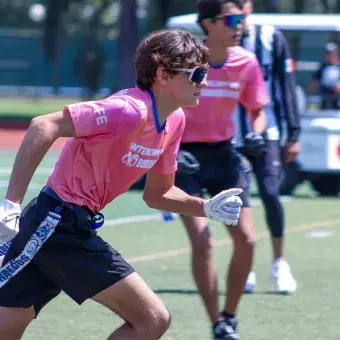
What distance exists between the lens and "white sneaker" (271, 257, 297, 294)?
29.2 feet

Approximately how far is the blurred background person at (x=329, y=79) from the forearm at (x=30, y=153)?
37.9ft

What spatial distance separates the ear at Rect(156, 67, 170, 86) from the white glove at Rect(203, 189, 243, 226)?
54cm

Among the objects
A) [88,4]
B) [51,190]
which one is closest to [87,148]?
[51,190]

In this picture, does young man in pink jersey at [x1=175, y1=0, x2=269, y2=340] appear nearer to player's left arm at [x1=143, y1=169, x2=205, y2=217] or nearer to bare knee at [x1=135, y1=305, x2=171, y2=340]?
player's left arm at [x1=143, y1=169, x2=205, y2=217]

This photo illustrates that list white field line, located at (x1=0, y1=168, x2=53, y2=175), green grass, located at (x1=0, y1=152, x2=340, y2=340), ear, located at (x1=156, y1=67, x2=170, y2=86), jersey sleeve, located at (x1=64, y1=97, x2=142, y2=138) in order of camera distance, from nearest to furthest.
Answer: jersey sleeve, located at (x1=64, y1=97, x2=142, y2=138), ear, located at (x1=156, y1=67, x2=170, y2=86), green grass, located at (x1=0, y1=152, x2=340, y2=340), white field line, located at (x1=0, y1=168, x2=53, y2=175)

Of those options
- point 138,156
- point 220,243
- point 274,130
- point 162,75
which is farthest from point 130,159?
point 220,243

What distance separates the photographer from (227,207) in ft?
17.3

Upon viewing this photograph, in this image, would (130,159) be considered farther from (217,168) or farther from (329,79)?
(329,79)

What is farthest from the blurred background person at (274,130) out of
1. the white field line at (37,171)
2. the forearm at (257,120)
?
the white field line at (37,171)

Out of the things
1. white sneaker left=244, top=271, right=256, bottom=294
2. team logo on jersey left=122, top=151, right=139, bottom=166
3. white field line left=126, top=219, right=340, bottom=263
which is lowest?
white field line left=126, top=219, right=340, bottom=263

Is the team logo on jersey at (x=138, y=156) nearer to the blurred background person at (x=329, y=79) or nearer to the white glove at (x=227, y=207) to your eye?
the white glove at (x=227, y=207)

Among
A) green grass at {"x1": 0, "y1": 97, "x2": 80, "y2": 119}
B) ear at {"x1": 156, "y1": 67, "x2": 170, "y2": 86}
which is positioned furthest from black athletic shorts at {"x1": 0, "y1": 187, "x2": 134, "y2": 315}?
green grass at {"x1": 0, "y1": 97, "x2": 80, "y2": 119}

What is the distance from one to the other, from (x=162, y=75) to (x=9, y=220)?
93 centimetres

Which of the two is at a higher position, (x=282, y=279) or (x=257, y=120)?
(x=257, y=120)
